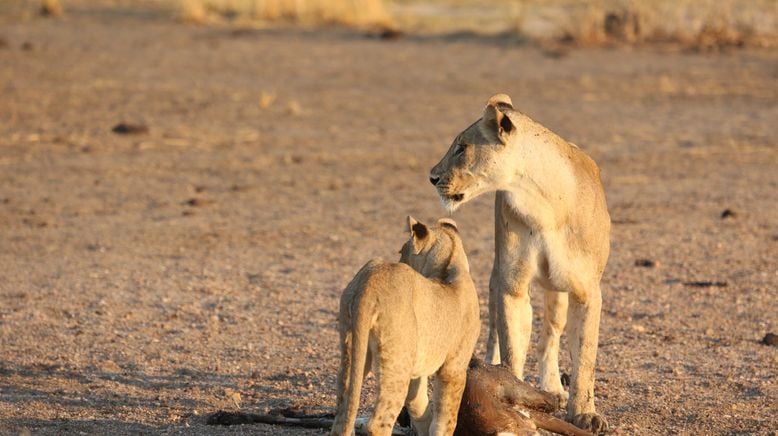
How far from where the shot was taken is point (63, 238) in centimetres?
1110

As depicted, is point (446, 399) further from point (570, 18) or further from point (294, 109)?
point (570, 18)

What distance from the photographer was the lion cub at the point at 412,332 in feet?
17.3

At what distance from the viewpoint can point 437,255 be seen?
19.7ft

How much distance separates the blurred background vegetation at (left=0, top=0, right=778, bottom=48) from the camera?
74.8 ft

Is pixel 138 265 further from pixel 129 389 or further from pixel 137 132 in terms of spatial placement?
pixel 137 132

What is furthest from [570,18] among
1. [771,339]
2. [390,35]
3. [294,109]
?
[771,339]

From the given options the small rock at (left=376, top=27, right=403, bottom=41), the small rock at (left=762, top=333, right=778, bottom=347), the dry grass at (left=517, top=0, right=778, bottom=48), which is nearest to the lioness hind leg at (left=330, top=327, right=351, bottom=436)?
the small rock at (left=762, top=333, right=778, bottom=347)

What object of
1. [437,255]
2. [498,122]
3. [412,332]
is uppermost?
[498,122]

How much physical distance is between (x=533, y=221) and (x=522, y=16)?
19.0 meters

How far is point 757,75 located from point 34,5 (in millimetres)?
14972

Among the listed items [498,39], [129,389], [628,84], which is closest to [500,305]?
[129,389]

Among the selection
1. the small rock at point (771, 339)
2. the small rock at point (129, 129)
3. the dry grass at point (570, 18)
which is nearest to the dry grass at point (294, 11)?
the dry grass at point (570, 18)

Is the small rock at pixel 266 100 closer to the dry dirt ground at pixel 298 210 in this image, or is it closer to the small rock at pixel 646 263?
the dry dirt ground at pixel 298 210

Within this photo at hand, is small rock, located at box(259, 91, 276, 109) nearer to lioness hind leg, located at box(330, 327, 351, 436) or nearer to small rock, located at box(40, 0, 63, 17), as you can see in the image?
small rock, located at box(40, 0, 63, 17)
